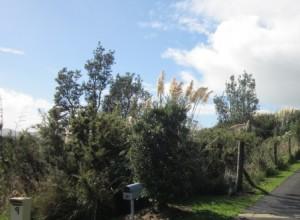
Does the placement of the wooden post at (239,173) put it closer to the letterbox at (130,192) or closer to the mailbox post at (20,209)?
the letterbox at (130,192)

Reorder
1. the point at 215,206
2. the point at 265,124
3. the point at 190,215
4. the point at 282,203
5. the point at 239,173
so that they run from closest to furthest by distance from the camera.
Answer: the point at 190,215
the point at 215,206
the point at 282,203
the point at 239,173
the point at 265,124

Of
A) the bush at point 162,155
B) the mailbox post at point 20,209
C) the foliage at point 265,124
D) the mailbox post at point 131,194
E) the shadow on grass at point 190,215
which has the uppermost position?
the foliage at point 265,124

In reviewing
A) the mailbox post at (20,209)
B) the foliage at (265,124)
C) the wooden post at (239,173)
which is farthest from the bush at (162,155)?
the foliage at (265,124)

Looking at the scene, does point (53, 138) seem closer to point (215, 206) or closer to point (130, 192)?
point (130, 192)

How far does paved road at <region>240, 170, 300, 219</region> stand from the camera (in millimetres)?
11758

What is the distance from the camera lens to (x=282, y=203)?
520 inches

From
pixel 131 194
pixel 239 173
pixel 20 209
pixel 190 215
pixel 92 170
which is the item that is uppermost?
pixel 92 170

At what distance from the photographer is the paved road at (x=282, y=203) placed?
11.8m

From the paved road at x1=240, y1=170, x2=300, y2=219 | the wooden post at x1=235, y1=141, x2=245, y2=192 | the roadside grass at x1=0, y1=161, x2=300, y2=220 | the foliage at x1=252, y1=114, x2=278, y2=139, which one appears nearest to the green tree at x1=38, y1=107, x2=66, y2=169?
the roadside grass at x1=0, y1=161, x2=300, y2=220

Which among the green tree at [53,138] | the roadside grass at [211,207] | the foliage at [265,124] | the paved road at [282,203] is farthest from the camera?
the foliage at [265,124]

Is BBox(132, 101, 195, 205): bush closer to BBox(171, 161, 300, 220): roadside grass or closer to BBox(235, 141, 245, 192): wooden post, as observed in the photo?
BBox(171, 161, 300, 220): roadside grass

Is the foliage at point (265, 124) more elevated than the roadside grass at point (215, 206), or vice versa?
the foliage at point (265, 124)

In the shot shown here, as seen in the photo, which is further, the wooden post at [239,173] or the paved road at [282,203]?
the wooden post at [239,173]

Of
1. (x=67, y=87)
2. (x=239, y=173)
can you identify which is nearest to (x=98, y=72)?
(x=67, y=87)
